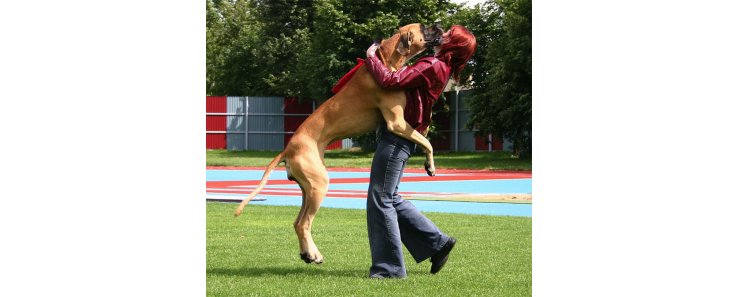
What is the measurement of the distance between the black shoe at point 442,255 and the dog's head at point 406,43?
1.35 metres

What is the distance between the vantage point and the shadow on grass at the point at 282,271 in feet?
22.8

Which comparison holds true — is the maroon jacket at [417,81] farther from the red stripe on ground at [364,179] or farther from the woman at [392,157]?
the red stripe on ground at [364,179]

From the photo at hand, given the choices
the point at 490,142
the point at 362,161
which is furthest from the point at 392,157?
the point at 490,142

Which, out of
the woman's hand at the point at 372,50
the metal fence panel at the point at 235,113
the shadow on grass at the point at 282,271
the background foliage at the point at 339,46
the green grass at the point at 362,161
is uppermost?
the background foliage at the point at 339,46

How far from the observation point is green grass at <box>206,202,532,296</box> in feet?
20.6

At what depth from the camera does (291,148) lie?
665 centimetres

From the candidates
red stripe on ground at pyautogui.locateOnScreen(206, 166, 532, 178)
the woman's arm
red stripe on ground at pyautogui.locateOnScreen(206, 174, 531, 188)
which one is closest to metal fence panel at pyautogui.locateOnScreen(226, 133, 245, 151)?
red stripe on ground at pyautogui.locateOnScreen(206, 166, 532, 178)

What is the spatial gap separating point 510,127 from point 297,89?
12.8 m

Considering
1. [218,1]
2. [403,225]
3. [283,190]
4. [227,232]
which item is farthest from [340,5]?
[403,225]

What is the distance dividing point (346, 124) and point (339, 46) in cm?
2787

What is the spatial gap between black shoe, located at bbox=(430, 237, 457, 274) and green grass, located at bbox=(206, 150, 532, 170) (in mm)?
17396

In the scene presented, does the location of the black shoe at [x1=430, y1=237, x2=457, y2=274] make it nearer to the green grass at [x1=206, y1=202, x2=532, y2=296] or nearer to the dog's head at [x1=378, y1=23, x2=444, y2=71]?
the green grass at [x1=206, y1=202, x2=532, y2=296]

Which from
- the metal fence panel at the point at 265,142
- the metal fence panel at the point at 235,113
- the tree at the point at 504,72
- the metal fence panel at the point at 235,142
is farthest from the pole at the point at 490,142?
the metal fence panel at the point at 235,113

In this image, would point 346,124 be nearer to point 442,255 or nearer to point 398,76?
point 398,76
